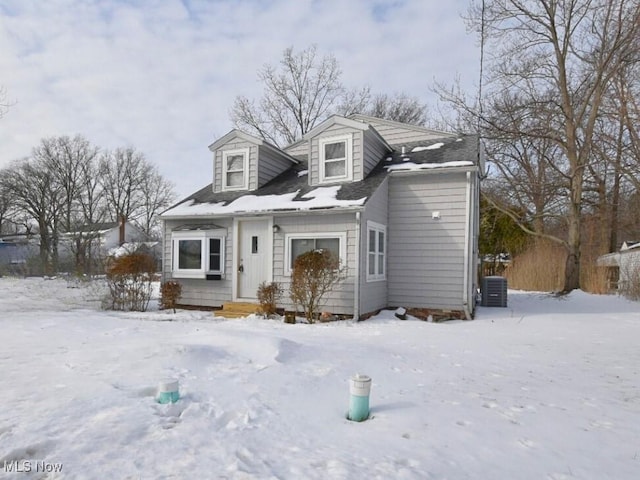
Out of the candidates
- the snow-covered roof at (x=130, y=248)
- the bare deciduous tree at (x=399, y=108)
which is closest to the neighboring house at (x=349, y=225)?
the snow-covered roof at (x=130, y=248)

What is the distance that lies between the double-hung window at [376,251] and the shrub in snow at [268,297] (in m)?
2.23

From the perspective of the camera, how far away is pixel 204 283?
10.6 metres

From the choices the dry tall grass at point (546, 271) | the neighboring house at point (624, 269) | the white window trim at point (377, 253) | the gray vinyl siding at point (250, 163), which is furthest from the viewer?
the dry tall grass at point (546, 271)

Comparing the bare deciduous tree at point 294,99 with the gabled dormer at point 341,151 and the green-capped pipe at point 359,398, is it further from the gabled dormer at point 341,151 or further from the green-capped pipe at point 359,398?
the green-capped pipe at point 359,398

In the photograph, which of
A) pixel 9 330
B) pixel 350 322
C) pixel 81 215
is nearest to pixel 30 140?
pixel 81 215

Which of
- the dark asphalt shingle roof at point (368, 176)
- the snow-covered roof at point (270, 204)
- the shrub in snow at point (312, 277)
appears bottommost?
the shrub in snow at point (312, 277)

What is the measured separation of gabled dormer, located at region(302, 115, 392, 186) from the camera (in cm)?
1008

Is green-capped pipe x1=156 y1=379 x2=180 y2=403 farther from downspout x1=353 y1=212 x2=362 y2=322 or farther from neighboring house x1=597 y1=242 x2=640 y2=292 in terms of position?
neighboring house x1=597 y1=242 x2=640 y2=292

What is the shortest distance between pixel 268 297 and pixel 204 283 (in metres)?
2.39

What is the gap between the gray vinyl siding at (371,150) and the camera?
10.2 m

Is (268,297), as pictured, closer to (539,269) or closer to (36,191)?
(539,269)

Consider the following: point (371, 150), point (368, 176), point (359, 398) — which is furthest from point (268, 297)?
point (359, 398)

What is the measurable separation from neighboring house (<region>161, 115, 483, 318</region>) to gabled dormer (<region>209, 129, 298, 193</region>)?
1.6 inches

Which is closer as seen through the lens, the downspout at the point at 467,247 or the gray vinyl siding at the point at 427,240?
the downspout at the point at 467,247
